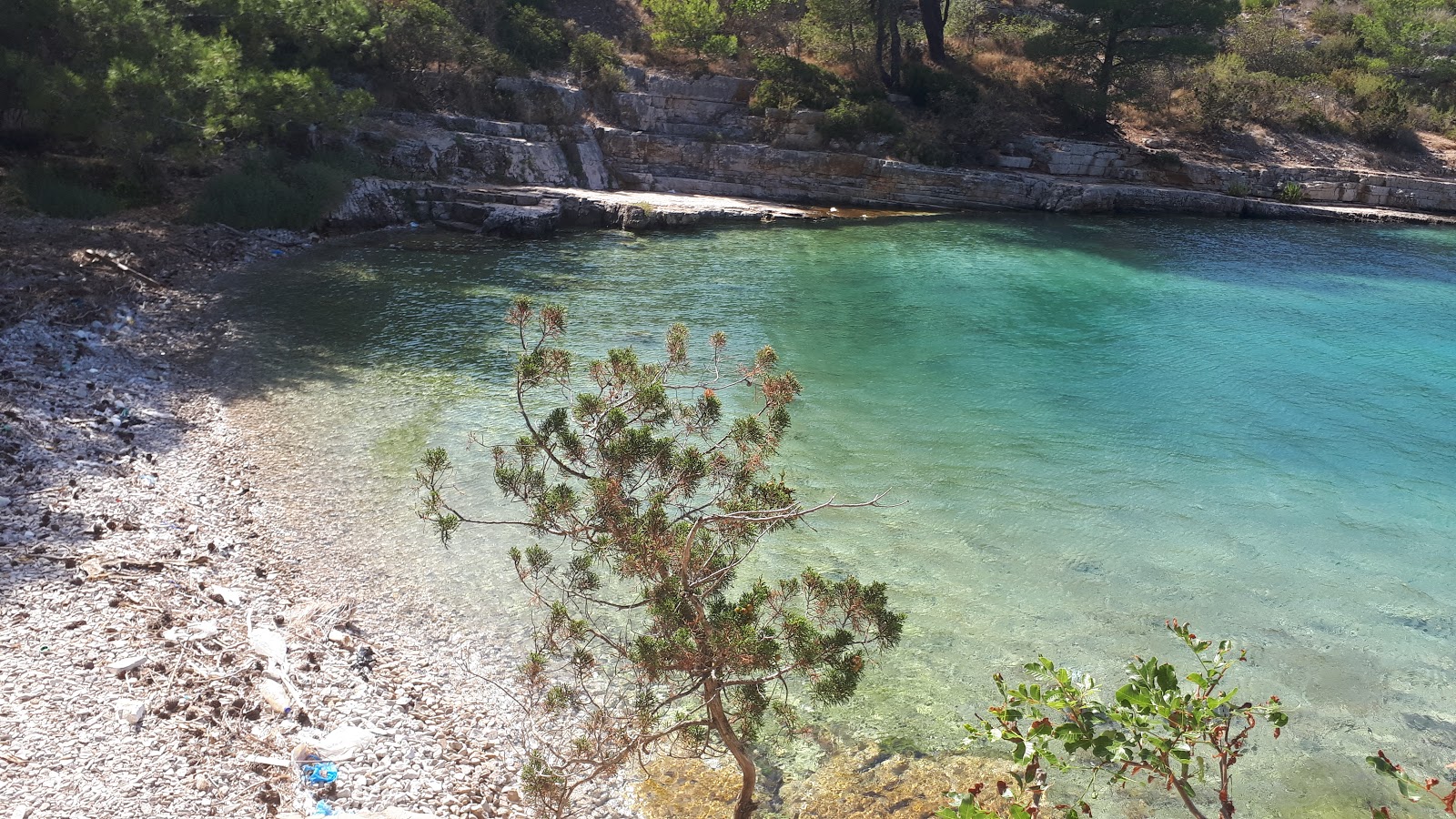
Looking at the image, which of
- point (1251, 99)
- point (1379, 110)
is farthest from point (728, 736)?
point (1379, 110)

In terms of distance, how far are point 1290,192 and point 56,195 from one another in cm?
3436

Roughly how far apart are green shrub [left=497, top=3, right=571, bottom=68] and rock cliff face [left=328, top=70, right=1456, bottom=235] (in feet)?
6.58

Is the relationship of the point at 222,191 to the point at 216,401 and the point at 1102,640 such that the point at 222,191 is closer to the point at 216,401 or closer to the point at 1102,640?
the point at 216,401

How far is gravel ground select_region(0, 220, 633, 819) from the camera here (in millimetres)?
4934

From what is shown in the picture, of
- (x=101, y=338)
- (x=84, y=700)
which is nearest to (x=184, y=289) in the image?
(x=101, y=338)

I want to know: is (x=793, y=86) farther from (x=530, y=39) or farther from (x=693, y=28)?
(x=530, y=39)

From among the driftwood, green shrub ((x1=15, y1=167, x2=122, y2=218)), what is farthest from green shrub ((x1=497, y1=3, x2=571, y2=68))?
the driftwood

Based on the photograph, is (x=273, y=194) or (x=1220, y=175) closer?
(x=273, y=194)

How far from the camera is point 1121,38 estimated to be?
111 ft

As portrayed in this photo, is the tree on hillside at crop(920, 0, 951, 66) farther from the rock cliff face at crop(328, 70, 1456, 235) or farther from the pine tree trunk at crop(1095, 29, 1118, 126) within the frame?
the rock cliff face at crop(328, 70, 1456, 235)

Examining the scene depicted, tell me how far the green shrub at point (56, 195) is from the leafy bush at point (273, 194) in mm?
1683

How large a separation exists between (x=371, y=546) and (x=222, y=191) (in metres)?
13.5

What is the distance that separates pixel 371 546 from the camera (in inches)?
316

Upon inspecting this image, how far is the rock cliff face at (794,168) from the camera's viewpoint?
26.1m
